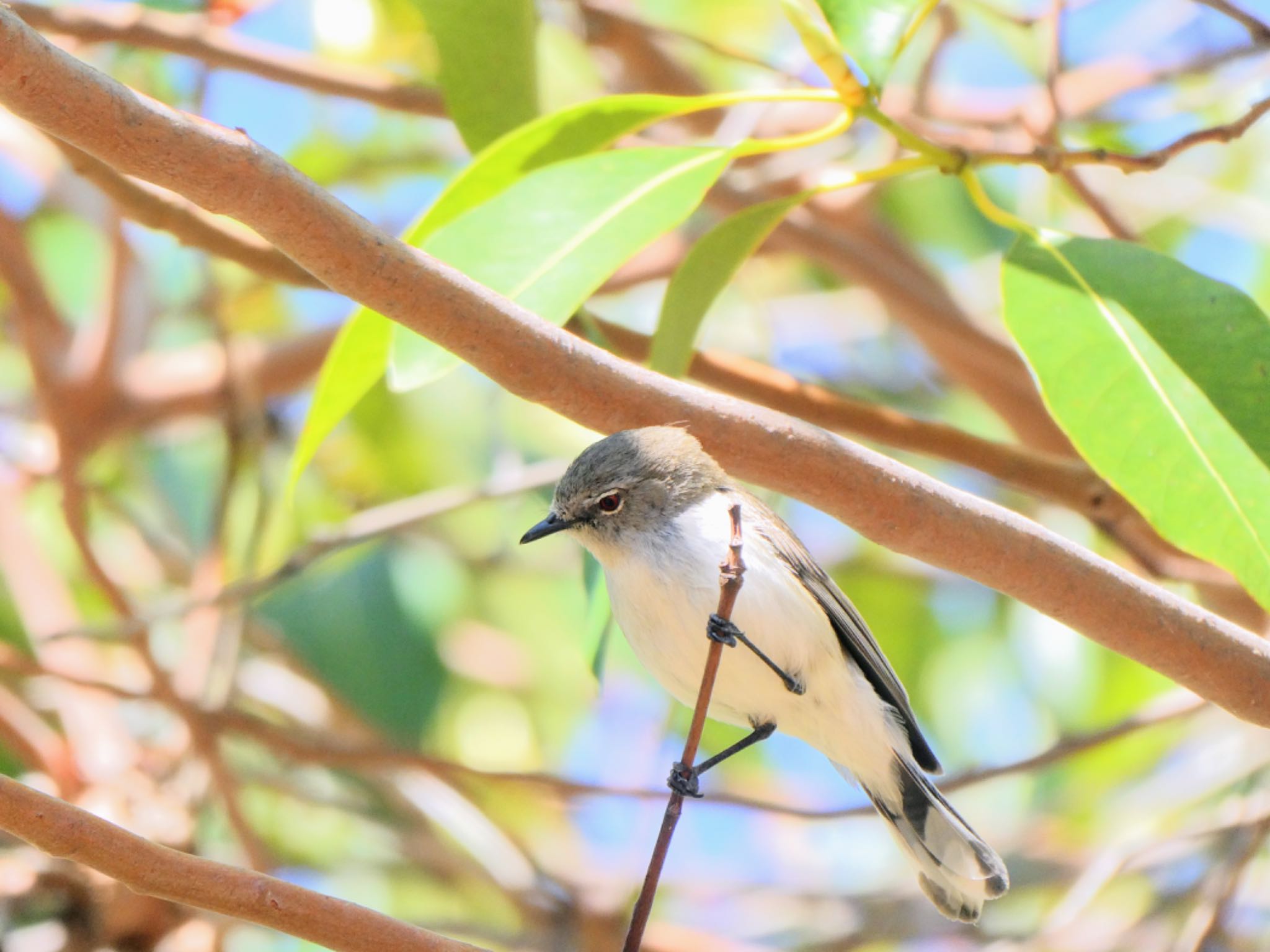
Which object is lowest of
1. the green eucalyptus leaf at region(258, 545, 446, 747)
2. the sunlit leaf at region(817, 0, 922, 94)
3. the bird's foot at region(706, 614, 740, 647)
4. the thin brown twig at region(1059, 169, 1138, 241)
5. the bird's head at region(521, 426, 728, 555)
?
the bird's foot at region(706, 614, 740, 647)

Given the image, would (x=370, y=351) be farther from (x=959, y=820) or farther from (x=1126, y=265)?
(x=959, y=820)

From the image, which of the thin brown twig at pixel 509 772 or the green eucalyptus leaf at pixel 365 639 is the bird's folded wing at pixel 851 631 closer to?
the thin brown twig at pixel 509 772

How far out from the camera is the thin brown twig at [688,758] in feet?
4.66

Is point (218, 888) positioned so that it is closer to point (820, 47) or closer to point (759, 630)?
point (759, 630)

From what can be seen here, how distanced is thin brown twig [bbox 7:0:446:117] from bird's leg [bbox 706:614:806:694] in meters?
1.66

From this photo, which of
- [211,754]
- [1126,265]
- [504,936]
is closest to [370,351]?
[1126,265]

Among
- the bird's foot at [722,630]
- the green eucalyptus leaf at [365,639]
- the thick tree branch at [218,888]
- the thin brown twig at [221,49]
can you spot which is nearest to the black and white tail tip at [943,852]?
the bird's foot at [722,630]

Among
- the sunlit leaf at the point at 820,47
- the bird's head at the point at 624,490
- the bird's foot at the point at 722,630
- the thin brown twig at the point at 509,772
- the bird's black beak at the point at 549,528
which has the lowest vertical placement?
the bird's foot at the point at 722,630

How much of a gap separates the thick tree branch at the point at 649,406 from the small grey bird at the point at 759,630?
84 centimetres

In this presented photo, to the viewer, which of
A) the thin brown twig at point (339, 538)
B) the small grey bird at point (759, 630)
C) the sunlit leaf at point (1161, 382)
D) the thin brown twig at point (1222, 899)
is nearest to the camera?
the sunlit leaf at point (1161, 382)

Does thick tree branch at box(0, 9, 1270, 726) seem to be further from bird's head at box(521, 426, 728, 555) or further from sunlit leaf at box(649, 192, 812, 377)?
bird's head at box(521, 426, 728, 555)

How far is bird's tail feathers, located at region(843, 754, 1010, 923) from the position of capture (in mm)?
2793

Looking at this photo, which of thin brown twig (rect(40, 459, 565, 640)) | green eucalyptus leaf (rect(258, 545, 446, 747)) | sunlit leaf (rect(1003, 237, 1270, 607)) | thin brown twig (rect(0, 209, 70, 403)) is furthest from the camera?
green eucalyptus leaf (rect(258, 545, 446, 747))

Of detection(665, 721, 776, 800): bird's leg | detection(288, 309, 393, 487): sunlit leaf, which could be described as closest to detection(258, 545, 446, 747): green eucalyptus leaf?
detection(665, 721, 776, 800): bird's leg
